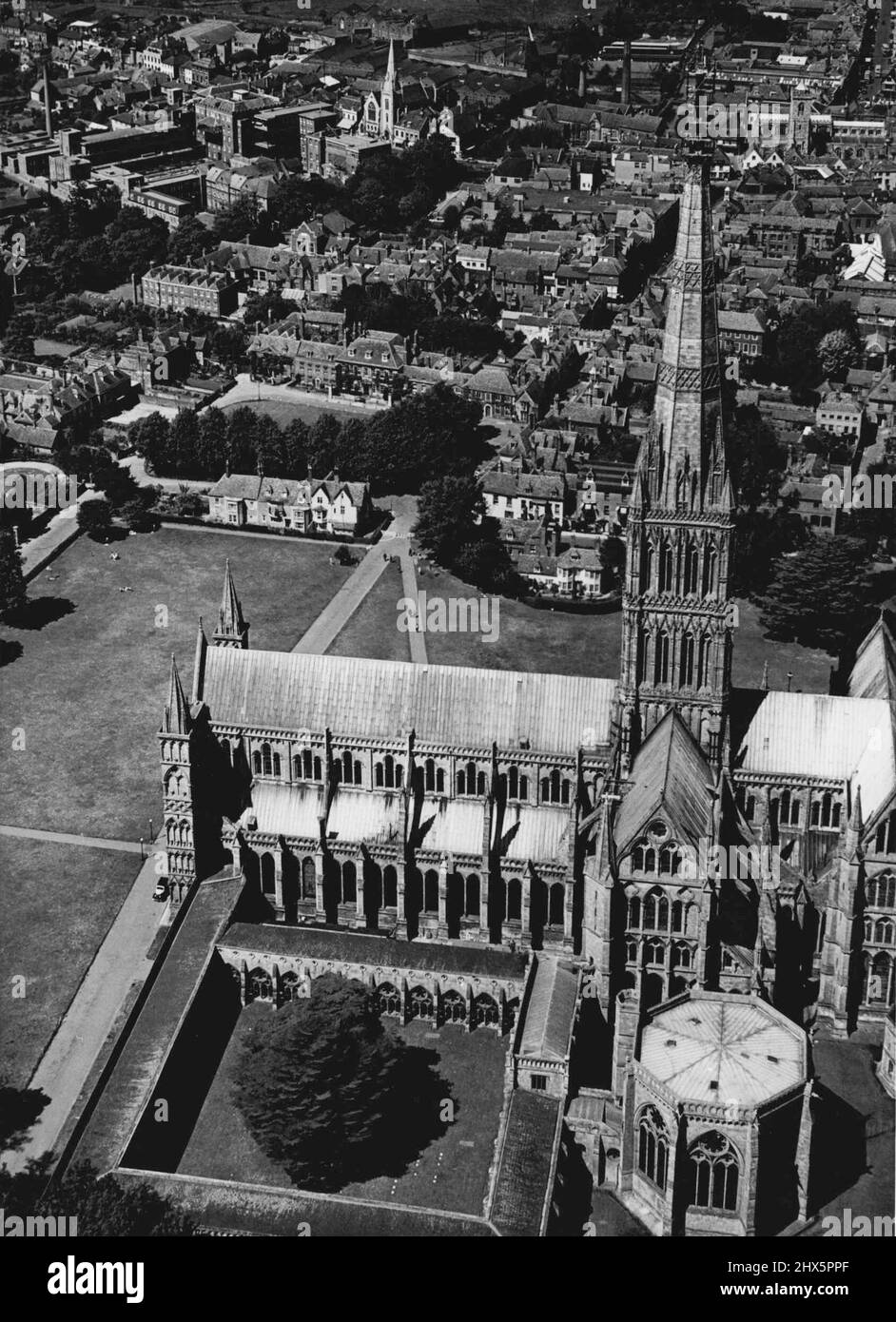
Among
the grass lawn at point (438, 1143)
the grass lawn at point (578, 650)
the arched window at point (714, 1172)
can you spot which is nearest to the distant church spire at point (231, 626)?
the grass lawn at point (438, 1143)

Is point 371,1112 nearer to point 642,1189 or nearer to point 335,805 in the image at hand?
point 642,1189

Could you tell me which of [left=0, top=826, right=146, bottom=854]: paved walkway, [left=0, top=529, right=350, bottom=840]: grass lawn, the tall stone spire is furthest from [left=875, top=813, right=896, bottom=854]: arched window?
[left=0, top=529, right=350, bottom=840]: grass lawn

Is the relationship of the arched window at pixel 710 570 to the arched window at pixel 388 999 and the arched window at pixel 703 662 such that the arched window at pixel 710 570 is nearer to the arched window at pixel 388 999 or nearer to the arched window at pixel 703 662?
the arched window at pixel 703 662

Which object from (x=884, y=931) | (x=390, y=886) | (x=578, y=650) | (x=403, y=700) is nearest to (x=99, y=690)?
(x=578, y=650)

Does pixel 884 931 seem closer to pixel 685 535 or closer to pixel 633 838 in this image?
pixel 633 838

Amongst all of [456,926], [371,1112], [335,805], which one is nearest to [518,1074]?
[371,1112]
